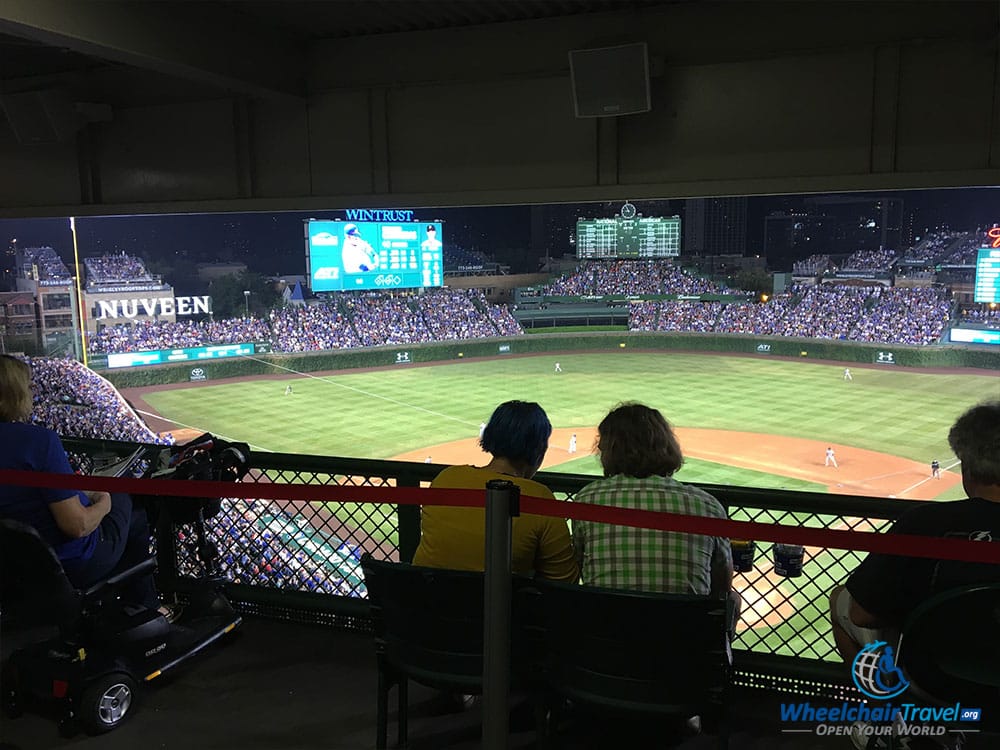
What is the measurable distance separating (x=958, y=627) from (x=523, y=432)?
1.45 m

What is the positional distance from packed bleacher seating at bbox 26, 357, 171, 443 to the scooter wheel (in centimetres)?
1656

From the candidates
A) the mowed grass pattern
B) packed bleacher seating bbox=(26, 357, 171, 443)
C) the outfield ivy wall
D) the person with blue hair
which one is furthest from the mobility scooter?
the outfield ivy wall

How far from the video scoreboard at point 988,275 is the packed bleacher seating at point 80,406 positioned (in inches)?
1804

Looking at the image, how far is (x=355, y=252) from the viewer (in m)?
45.6

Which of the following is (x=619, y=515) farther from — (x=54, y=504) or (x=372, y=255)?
(x=372, y=255)

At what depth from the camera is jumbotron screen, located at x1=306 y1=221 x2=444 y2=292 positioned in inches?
1757

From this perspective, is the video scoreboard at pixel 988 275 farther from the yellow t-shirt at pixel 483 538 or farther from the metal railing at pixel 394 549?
the yellow t-shirt at pixel 483 538

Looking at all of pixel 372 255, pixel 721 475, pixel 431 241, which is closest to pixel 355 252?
pixel 372 255

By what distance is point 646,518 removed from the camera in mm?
2168

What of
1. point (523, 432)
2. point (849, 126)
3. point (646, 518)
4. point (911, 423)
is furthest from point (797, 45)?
point (911, 423)

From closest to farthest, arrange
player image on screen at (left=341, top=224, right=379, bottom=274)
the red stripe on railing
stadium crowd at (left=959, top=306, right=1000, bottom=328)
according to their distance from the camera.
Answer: the red stripe on railing, stadium crowd at (left=959, top=306, right=1000, bottom=328), player image on screen at (left=341, top=224, right=379, bottom=274)

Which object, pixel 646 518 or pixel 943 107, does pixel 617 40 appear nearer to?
pixel 943 107

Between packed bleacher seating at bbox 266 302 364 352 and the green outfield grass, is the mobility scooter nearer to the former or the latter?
Result: the green outfield grass

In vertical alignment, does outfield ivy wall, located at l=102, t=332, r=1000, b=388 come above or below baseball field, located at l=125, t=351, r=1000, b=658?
above
